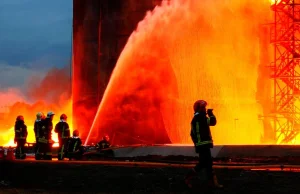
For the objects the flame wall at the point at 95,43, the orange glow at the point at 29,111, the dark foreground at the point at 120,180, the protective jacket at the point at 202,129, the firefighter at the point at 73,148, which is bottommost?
the dark foreground at the point at 120,180

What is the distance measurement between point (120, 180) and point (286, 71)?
1475 cm

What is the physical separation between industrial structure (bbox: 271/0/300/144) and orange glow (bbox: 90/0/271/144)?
1074 millimetres

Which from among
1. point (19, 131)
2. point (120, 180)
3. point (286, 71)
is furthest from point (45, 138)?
point (286, 71)

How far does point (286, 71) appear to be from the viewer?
982 inches

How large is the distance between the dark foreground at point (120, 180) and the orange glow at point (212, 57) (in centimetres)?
1255

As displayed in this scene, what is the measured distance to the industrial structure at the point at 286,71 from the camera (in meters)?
24.5

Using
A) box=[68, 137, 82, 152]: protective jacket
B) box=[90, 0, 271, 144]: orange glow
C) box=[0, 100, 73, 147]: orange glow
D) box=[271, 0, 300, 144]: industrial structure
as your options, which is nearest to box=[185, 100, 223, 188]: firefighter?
box=[68, 137, 82, 152]: protective jacket

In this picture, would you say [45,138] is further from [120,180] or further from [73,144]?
[120,180]

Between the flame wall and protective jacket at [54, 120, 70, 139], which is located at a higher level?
the flame wall

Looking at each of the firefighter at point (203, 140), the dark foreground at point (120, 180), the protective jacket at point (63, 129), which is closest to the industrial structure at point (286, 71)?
the protective jacket at point (63, 129)

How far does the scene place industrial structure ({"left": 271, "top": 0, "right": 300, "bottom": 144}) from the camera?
24547 millimetres

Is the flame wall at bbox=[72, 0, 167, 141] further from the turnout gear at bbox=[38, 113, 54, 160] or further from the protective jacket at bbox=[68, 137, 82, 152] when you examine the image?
the turnout gear at bbox=[38, 113, 54, 160]

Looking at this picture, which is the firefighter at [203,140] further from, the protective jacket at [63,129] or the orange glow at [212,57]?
the orange glow at [212,57]

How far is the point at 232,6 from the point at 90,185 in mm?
17162
